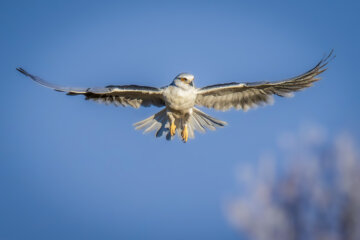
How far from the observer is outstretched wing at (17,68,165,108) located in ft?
38.8

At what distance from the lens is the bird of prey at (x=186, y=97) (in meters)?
12.0

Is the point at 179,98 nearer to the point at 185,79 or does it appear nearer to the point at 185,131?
the point at 185,79

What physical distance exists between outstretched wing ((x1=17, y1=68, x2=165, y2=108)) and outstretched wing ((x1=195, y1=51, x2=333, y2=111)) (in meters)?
0.72

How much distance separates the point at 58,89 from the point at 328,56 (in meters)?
4.03

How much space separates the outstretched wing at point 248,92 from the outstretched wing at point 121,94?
719 millimetres

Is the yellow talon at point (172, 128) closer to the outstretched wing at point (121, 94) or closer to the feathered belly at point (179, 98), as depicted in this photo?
the feathered belly at point (179, 98)

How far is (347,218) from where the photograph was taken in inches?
549

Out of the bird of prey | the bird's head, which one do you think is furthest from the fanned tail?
the bird's head

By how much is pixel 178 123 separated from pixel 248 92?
124 centimetres

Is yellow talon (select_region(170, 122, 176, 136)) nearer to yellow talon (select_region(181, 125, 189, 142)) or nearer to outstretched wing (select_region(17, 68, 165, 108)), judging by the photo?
yellow talon (select_region(181, 125, 189, 142))

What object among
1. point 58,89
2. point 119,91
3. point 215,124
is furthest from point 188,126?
point 58,89

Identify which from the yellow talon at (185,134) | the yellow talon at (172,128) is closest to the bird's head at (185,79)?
the yellow talon at (172,128)

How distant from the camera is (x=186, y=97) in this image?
39.7 ft

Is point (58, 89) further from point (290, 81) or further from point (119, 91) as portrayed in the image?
point (290, 81)
